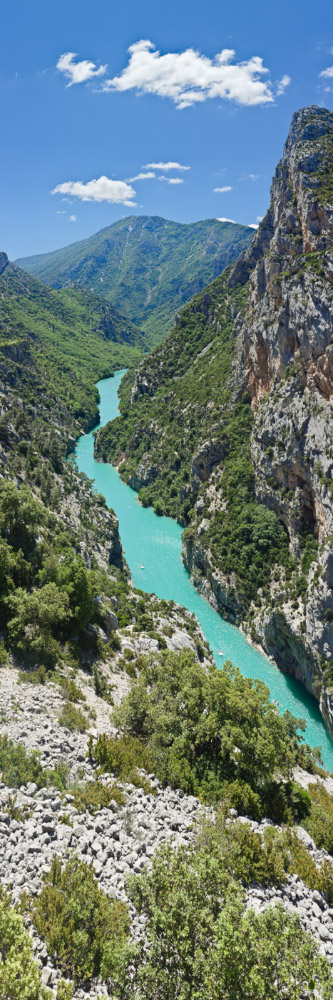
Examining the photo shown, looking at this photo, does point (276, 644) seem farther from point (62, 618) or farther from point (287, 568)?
point (62, 618)

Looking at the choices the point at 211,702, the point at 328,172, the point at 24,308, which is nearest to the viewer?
the point at 211,702

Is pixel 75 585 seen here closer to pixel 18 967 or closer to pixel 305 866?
pixel 305 866

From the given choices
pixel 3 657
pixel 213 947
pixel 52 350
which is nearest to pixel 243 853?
pixel 213 947

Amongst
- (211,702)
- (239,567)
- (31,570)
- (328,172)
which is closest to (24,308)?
(328,172)

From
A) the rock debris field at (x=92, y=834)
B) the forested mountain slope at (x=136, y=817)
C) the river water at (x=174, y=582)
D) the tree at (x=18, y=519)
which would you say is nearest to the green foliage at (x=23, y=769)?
the forested mountain slope at (x=136, y=817)

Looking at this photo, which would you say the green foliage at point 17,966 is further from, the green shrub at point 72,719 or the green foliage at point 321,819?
the green foliage at point 321,819
